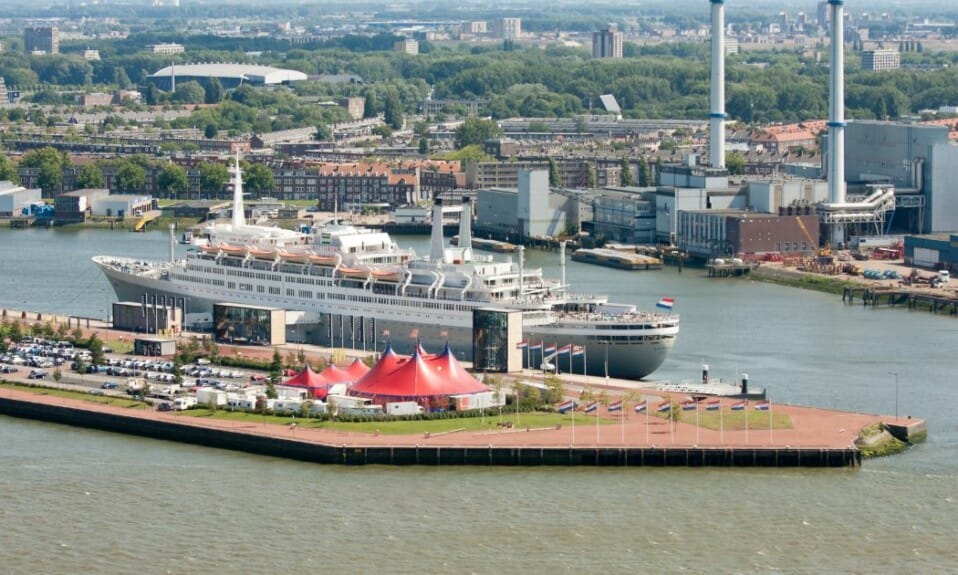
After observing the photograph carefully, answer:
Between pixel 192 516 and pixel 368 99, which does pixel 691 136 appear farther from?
pixel 192 516

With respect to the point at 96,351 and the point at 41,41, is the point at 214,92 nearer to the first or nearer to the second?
the point at 41,41

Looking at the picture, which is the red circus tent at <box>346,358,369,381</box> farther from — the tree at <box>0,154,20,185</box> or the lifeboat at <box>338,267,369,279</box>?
the tree at <box>0,154,20,185</box>

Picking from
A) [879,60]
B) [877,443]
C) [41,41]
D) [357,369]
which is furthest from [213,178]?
[41,41]

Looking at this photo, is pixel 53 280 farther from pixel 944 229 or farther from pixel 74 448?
pixel 944 229

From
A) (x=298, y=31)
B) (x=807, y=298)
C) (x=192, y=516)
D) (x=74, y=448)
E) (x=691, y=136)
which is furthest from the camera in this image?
(x=298, y=31)

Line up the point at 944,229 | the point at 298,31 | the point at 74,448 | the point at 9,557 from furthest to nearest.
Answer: the point at 298,31
the point at 944,229
the point at 74,448
the point at 9,557

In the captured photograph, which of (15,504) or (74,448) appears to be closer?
(15,504)

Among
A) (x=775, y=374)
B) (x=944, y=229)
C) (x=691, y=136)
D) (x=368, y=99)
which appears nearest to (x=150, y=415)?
(x=775, y=374)
